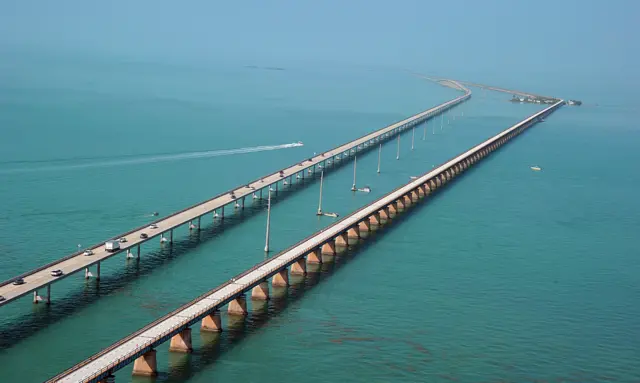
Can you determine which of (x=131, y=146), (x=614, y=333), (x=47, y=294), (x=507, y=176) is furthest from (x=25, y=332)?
(x=507, y=176)

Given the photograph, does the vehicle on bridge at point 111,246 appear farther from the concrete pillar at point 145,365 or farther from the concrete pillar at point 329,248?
the concrete pillar at point 145,365

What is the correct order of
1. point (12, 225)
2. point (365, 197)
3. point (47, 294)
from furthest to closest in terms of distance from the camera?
point (365, 197) → point (12, 225) → point (47, 294)

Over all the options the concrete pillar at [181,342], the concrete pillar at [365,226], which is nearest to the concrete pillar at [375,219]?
the concrete pillar at [365,226]

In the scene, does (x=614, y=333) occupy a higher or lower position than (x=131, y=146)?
lower

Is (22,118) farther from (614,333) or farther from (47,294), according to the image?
(614,333)

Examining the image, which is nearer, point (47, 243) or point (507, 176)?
point (47, 243)

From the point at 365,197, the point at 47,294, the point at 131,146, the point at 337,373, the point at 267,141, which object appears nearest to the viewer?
the point at 337,373
